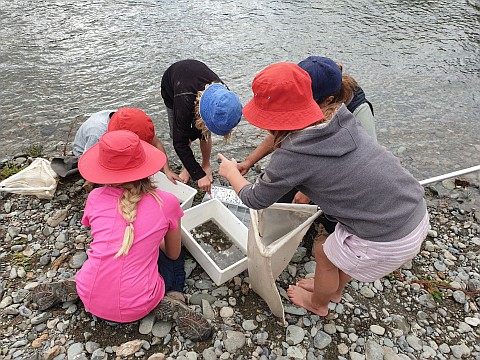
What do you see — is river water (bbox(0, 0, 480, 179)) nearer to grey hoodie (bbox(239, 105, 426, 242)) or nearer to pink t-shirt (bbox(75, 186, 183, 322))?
pink t-shirt (bbox(75, 186, 183, 322))

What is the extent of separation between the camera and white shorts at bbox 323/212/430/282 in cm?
184

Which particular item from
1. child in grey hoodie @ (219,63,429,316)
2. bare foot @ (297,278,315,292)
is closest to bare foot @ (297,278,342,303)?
bare foot @ (297,278,315,292)

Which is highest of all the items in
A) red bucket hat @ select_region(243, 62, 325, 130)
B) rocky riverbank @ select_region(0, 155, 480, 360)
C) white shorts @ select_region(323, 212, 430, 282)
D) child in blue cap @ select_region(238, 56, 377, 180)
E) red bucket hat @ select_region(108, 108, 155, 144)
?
red bucket hat @ select_region(243, 62, 325, 130)

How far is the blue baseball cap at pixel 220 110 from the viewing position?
2.35 metres

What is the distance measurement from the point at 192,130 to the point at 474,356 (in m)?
2.26

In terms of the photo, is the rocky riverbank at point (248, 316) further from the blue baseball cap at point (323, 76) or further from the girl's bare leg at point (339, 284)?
the blue baseball cap at point (323, 76)

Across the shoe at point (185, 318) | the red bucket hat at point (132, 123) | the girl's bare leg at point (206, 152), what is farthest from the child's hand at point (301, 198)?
the red bucket hat at point (132, 123)

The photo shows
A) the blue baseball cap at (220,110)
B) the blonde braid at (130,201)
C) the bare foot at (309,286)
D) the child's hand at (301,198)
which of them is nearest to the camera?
the blonde braid at (130,201)

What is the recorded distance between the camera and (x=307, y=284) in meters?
2.53

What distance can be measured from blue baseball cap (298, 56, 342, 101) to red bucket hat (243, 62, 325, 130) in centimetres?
39

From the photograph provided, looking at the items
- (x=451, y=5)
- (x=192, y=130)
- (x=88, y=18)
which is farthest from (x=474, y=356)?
(x=451, y=5)

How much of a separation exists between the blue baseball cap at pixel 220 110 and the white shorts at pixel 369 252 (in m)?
0.91

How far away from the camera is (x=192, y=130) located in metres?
2.88

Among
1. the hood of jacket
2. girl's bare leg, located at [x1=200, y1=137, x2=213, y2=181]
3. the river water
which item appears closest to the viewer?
the hood of jacket
